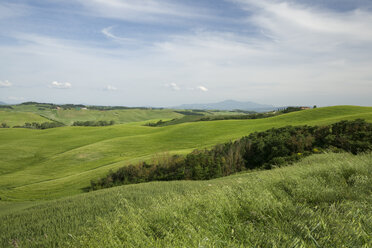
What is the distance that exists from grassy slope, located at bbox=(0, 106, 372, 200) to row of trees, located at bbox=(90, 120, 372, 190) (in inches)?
334

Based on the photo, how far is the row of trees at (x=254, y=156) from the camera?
59.5ft

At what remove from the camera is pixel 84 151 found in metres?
53.6

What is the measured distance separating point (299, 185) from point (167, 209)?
2908 mm

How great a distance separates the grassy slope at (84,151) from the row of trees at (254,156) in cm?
849

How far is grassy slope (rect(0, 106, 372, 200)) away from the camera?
31.2 meters

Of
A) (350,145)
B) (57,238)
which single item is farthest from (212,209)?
(350,145)

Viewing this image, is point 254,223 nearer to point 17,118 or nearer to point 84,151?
point 84,151

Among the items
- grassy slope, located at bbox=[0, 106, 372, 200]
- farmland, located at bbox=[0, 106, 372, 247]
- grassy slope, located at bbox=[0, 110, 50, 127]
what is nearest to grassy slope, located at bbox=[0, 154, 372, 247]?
farmland, located at bbox=[0, 106, 372, 247]

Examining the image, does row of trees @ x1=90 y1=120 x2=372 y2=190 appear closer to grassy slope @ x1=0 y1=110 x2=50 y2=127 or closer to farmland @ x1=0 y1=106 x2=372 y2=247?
farmland @ x1=0 y1=106 x2=372 y2=247

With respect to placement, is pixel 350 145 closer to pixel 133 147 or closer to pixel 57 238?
pixel 57 238

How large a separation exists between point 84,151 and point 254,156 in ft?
148

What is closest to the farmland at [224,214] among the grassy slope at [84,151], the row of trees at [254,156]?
the row of trees at [254,156]

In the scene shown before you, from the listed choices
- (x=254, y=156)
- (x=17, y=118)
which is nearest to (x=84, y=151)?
(x=254, y=156)

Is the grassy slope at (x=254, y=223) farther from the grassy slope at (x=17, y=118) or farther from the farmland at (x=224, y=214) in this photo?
the grassy slope at (x=17, y=118)
